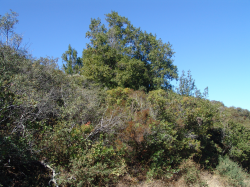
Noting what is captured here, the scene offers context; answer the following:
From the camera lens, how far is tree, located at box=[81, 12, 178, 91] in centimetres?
1805

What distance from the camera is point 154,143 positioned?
7.47 metres

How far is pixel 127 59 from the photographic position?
61.7ft

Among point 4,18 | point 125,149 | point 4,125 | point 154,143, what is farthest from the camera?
point 4,18

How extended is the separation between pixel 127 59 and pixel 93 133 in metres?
13.1

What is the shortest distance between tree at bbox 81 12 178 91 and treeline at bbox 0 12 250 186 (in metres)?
6.53

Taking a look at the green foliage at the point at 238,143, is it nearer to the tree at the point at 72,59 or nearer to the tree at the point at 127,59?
the tree at the point at 127,59

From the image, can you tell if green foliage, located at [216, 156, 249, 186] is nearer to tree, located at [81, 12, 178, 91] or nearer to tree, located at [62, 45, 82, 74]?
tree, located at [81, 12, 178, 91]

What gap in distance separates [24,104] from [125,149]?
367 cm

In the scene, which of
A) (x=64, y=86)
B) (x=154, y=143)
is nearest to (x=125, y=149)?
(x=154, y=143)

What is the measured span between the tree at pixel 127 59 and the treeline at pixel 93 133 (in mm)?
6534

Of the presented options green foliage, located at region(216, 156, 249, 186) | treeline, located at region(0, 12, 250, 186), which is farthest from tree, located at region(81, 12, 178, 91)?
green foliage, located at region(216, 156, 249, 186)

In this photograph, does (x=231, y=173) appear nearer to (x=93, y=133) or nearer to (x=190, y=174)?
(x=190, y=174)

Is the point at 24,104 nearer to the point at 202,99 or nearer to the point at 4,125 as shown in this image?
the point at 4,125

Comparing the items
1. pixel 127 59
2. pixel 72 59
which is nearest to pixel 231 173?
pixel 127 59
